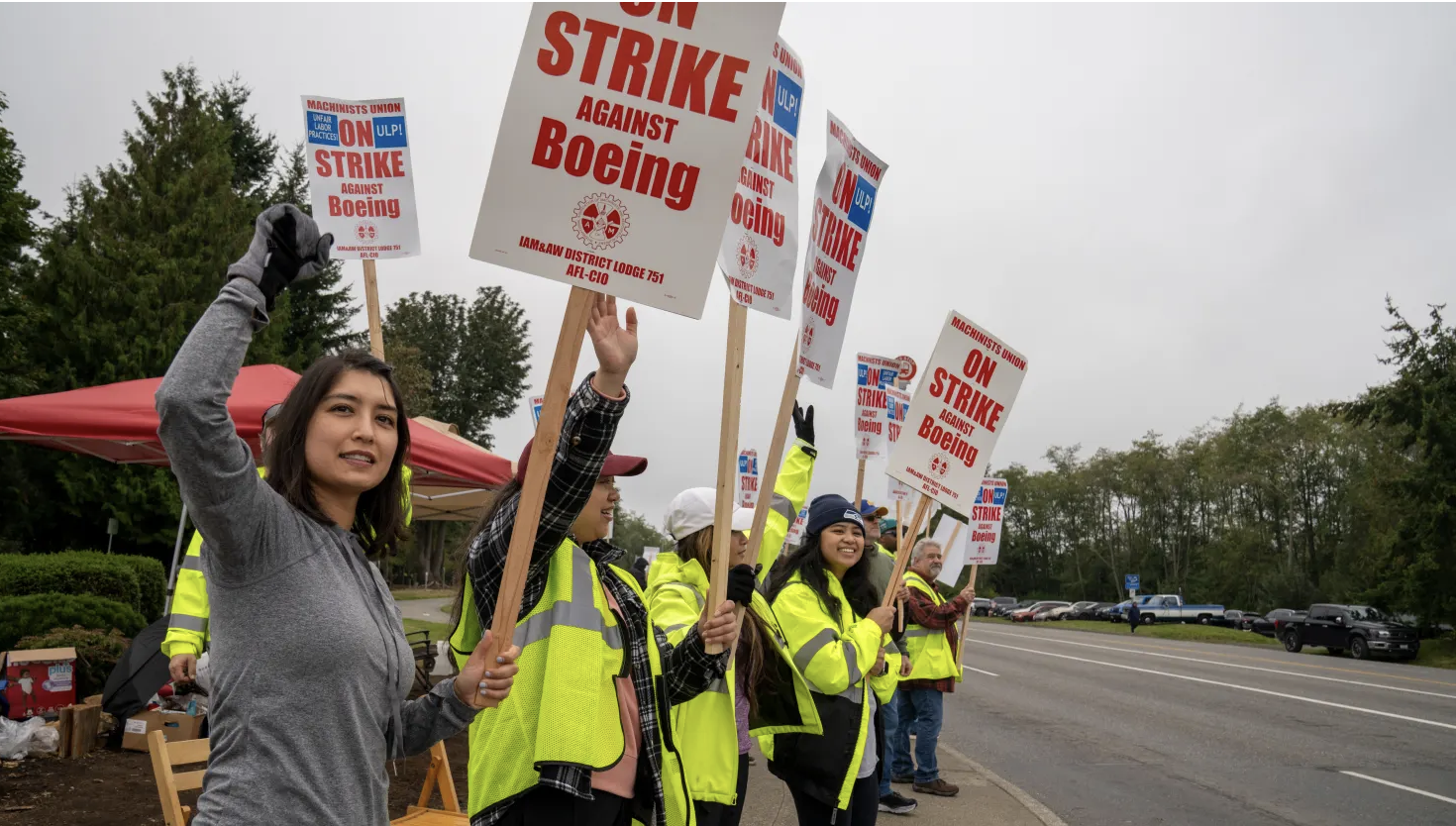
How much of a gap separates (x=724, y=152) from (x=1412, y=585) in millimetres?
34584

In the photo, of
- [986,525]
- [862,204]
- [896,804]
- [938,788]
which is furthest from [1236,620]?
[862,204]

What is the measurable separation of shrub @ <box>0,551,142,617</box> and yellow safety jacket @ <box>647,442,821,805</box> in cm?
725

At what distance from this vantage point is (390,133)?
5504mm

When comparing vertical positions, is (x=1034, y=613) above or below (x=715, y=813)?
above

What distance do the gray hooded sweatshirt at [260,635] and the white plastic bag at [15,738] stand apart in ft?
19.9

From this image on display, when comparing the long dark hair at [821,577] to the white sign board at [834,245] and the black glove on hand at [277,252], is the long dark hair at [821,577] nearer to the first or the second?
the white sign board at [834,245]

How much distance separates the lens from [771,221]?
3654 mm

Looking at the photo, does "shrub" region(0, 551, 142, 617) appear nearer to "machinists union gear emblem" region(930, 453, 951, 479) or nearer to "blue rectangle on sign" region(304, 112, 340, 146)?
"blue rectangle on sign" region(304, 112, 340, 146)

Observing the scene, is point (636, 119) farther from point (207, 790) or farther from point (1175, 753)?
point (1175, 753)

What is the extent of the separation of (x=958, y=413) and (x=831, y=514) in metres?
0.81

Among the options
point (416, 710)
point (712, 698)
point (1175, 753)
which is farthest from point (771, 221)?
point (1175, 753)

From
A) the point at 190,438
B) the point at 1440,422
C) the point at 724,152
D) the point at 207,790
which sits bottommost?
the point at 207,790

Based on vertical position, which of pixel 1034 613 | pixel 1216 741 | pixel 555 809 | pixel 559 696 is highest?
pixel 1034 613

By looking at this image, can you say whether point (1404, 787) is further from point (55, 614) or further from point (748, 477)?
point (55, 614)
